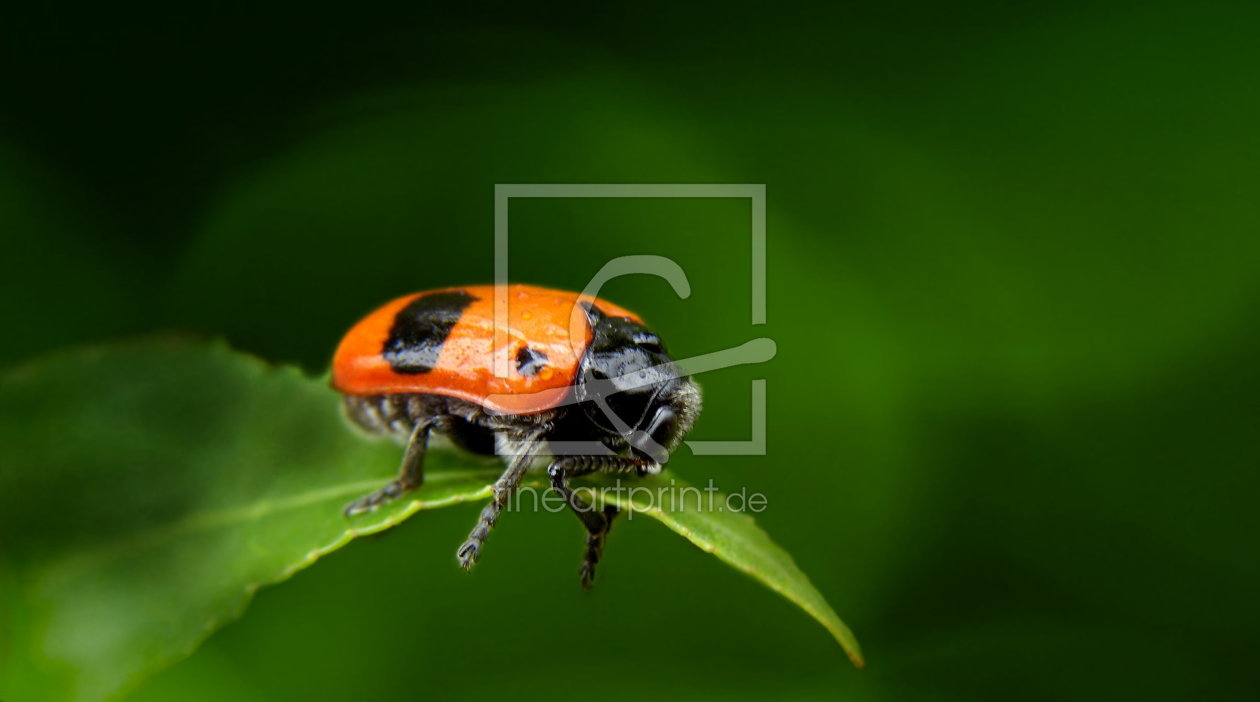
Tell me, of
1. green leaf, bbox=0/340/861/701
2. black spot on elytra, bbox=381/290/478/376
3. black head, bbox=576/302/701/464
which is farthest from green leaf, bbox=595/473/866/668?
black spot on elytra, bbox=381/290/478/376

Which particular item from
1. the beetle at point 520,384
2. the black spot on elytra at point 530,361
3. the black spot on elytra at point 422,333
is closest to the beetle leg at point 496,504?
the beetle at point 520,384

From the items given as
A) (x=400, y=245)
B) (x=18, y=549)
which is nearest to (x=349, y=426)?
(x=18, y=549)

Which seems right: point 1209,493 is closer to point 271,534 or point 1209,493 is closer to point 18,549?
point 271,534

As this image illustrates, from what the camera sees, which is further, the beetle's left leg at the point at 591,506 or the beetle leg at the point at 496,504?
the beetle's left leg at the point at 591,506

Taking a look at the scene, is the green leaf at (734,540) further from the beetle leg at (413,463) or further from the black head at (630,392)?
the beetle leg at (413,463)

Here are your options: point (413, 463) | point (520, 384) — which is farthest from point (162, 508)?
point (520, 384)

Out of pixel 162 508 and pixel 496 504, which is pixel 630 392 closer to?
pixel 496 504

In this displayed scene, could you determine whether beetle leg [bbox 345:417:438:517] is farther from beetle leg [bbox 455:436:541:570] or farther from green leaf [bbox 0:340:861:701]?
beetle leg [bbox 455:436:541:570]
